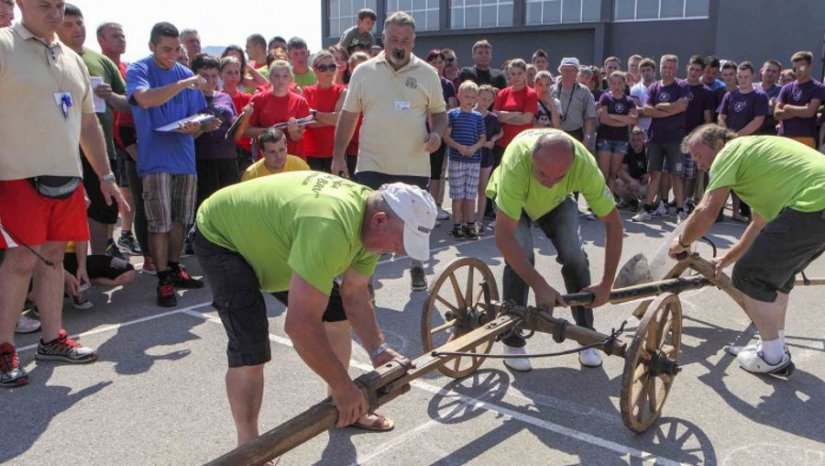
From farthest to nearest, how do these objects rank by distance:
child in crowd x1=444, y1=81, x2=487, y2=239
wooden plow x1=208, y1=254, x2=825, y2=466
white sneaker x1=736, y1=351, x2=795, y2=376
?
child in crowd x1=444, y1=81, x2=487, y2=239, white sneaker x1=736, y1=351, x2=795, y2=376, wooden plow x1=208, y1=254, x2=825, y2=466

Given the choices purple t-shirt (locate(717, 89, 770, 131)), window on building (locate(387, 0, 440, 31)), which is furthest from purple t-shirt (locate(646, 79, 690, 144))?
window on building (locate(387, 0, 440, 31))

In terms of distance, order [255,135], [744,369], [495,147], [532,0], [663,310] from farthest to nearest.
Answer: [532,0]
[495,147]
[255,135]
[744,369]
[663,310]

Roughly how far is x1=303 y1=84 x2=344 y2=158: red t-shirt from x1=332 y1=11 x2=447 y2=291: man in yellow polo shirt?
148 centimetres

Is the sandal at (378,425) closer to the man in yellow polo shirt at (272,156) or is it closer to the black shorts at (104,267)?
the man in yellow polo shirt at (272,156)

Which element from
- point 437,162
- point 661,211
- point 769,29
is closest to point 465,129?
point 437,162

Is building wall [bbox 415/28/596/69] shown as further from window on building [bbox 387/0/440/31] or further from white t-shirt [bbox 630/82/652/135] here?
white t-shirt [bbox 630/82/652/135]

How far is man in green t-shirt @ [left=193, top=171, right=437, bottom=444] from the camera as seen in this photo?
98.0 inches

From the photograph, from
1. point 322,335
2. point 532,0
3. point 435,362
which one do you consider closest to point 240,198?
point 322,335

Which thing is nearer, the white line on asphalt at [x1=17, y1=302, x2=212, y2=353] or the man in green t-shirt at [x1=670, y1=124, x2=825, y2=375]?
the man in green t-shirt at [x1=670, y1=124, x2=825, y2=375]

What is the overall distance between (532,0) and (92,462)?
113 feet

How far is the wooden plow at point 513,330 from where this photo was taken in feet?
8.14

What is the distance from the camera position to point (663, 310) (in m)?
3.71

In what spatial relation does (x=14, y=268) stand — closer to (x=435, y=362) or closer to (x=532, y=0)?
(x=435, y=362)

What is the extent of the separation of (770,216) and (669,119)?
552cm
